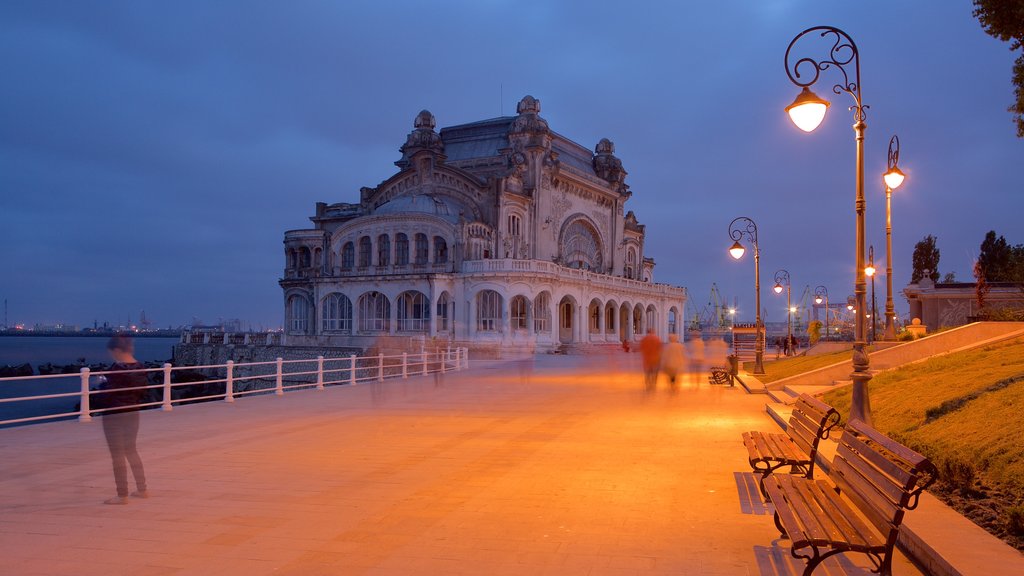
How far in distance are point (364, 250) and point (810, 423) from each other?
4816 centimetres

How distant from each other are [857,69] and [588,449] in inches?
267

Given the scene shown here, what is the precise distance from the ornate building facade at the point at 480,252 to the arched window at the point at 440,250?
10 centimetres

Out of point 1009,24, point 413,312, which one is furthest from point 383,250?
point 1009,24

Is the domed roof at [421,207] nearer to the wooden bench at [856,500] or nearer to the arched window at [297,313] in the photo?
the arched window at [297,313]

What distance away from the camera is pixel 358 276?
1982 inches

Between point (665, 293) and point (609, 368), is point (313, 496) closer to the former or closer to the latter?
point (609, 368)

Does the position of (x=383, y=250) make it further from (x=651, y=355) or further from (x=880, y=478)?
(x=880, y=478)

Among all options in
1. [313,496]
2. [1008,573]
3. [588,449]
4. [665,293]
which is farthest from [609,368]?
[665,293]

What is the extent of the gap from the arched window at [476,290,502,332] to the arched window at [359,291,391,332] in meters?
7.79

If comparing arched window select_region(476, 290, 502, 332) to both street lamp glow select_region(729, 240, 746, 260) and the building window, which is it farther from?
street lamp glow select_region(729, 240, 746, 260)

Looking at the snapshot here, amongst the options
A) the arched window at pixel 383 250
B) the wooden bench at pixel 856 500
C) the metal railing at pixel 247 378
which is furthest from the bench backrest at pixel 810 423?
the arched window at pixel 383 250

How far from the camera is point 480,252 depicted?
165ft

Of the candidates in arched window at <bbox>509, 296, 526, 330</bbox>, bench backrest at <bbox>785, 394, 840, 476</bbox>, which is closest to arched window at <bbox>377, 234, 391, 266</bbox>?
arched window at <bbox>509, 296, 526, 330</bbox>

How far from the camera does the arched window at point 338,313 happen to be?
52.8m
